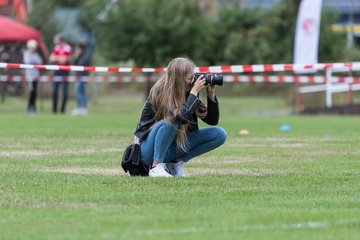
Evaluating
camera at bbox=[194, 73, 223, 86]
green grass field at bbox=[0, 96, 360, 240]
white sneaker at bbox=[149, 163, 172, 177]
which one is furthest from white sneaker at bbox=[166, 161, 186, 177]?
camera at bbox=[194, 73, 223, 86]

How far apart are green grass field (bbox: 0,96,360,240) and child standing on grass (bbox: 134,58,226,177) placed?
1.10ft

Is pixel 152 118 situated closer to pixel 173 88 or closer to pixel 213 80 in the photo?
pixel 173 88

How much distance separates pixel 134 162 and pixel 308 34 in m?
18.9

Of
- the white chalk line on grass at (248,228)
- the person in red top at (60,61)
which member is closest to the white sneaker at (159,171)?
the white chalk line on grass at (248,228)

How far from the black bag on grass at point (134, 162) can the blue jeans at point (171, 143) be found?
3.0 inches

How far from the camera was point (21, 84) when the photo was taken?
1485 inches

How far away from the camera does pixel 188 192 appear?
29.5 feet

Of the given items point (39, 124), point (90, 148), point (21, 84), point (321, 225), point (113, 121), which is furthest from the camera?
point (21, 84)

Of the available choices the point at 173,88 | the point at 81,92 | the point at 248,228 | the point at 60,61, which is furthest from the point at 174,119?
the point at 60,61

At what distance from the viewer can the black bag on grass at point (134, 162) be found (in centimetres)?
1019

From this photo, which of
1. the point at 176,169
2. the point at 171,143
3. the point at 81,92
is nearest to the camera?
the point at 171,143

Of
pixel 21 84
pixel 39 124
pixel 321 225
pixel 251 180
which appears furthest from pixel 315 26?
pixel 321 225

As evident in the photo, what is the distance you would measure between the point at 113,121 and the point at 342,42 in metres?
20.4

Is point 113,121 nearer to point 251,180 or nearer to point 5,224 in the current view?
point 251,180
